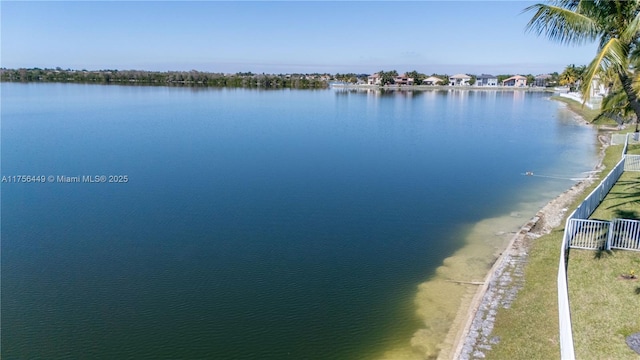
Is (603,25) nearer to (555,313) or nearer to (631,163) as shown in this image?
(555,313)

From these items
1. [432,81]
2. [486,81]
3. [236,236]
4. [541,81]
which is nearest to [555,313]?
[236,236]

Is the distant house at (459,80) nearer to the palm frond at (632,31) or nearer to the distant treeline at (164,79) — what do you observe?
the distant treeline at (164,79)

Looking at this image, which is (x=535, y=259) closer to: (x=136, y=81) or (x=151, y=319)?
(x=151, y=319)

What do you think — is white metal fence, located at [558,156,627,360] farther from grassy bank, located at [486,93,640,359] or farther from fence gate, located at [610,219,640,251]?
fence gate, located at [610,219,640,251]

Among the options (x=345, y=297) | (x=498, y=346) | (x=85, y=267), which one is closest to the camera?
(x=498, y=346)

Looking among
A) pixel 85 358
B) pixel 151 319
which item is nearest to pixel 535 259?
pixel 151 319

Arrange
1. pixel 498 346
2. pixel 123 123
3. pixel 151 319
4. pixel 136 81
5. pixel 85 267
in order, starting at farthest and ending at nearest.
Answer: pixel 136 81
pixel 123 123
pixel 85 267
pixel 151 319
pixel 498 346
